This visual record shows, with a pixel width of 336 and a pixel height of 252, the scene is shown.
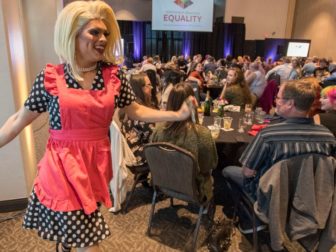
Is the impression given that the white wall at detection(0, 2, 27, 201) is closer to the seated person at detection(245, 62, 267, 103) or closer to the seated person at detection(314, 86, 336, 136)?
the seated person at detection(314, 86, 336, 136)

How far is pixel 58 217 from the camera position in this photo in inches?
49.6

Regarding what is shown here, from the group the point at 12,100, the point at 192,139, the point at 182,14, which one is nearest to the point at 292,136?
the point at 192,139

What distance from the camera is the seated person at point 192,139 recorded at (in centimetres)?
207

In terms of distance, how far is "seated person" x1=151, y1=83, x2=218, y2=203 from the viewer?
207cm

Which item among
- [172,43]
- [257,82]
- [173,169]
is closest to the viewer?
[173,169]

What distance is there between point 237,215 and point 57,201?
1.74 metres

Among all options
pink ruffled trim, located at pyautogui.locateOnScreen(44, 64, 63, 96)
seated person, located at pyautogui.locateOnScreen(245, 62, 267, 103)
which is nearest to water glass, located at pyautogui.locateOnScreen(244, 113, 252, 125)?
pink ruffled trim, located at pyautogui.locateOnScreen(44, 64, 63, 96)

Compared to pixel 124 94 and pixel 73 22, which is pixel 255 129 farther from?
pixel 73 22

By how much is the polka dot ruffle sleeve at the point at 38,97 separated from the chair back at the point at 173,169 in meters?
0.86

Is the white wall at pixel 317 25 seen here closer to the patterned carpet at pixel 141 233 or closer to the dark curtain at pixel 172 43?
the dark curtain at pixel 172 43

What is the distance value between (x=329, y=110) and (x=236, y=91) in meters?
1.56

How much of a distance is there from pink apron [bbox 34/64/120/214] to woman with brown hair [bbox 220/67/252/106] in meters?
2.86

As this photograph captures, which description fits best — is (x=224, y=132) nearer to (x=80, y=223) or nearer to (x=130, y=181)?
(x=130, y=181)

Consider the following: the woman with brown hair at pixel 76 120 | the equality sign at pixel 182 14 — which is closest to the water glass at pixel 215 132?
the woman with brown hair at pixel 76 120
